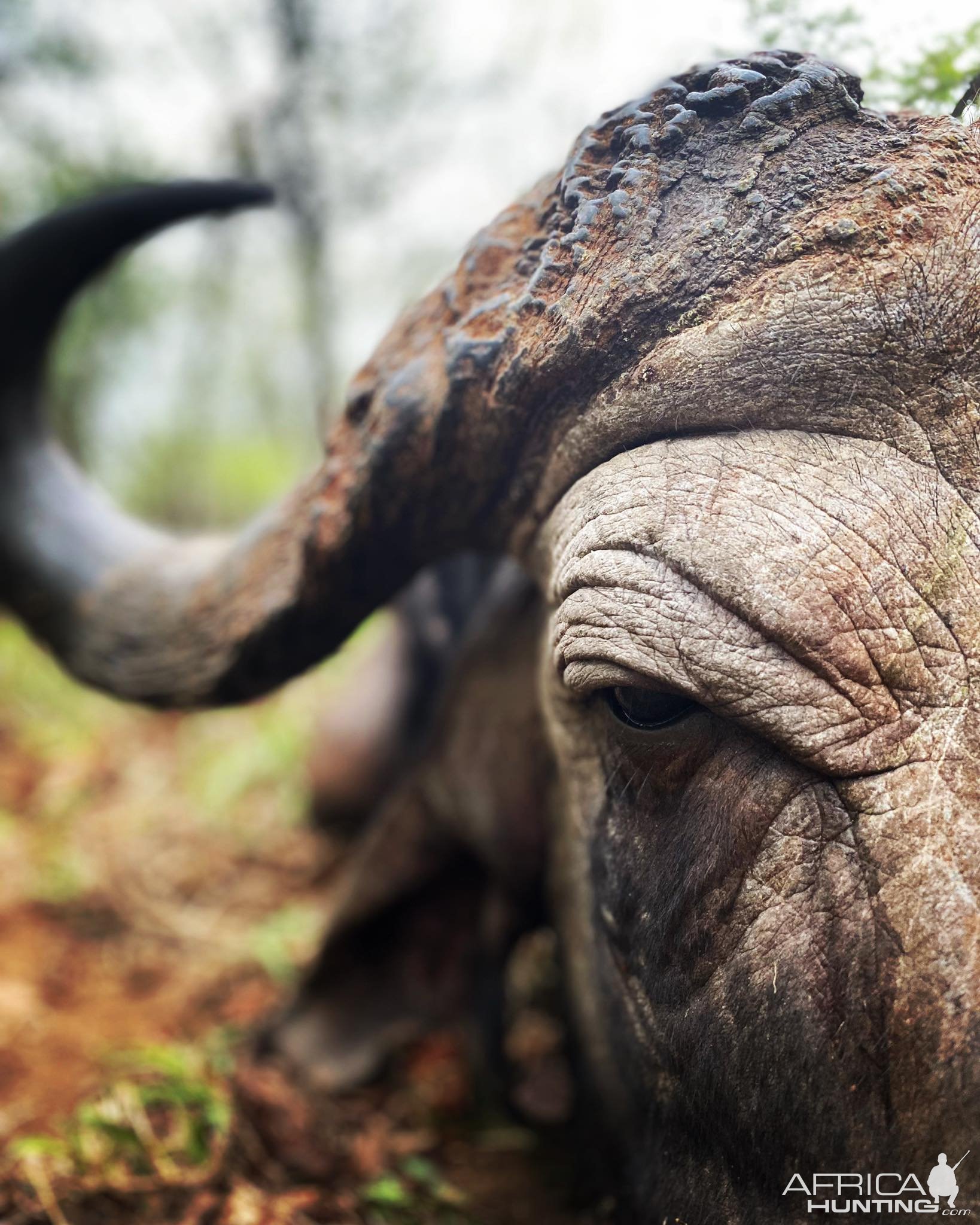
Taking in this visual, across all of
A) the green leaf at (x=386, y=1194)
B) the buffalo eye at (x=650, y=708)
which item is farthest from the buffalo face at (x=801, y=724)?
the green leaf at (x=386, y=1194)

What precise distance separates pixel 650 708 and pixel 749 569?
25 cm

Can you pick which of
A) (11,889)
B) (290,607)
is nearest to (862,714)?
(290,607)

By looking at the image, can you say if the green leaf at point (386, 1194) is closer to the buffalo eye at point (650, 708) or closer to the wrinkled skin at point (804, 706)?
the wrinkled skin at point (804, 706)

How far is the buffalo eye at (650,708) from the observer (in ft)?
4.31

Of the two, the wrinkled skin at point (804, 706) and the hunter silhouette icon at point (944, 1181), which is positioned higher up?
Result: the wrinkled skin at point (804, 706)

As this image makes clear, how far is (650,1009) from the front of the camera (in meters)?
1.38

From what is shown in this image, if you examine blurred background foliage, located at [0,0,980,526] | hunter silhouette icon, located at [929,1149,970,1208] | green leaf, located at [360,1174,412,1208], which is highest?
blurred background foliage, located at [0,0,980,526]

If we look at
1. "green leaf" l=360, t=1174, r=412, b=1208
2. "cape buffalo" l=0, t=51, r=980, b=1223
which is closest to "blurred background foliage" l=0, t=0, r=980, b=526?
"cape buffalo" l=0, t=51, r=980, b=1223

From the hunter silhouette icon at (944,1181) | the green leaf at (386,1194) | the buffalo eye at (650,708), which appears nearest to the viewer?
the hunter silhouette icon at (944,1181)

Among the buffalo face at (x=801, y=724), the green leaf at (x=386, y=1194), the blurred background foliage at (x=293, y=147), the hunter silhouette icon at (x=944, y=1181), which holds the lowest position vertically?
the green leaf at (x=386, y=1194)

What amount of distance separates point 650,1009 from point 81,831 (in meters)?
3.67

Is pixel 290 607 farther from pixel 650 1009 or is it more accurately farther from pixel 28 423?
pixel 28 423

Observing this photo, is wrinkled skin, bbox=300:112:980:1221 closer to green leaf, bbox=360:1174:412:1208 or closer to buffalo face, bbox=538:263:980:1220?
buffalo face, bbox=538:263:980:1220

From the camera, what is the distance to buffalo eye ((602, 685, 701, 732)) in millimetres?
1313
